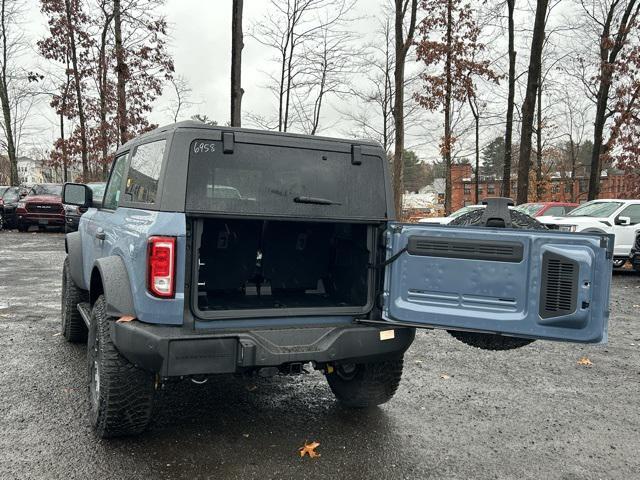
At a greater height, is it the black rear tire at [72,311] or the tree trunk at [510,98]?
the tree trunk at [510,98]

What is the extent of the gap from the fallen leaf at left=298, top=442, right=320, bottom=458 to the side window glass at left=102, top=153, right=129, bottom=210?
2397 mm

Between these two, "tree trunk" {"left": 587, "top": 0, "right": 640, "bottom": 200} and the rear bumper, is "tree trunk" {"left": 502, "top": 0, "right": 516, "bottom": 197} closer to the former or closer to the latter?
"tree trunk" {"left": 587, "top": 0, "right": 640, "bottom": 200}

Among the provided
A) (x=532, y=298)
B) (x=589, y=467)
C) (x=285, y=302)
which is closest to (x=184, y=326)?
(x=285, y=302)

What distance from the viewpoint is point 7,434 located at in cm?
374

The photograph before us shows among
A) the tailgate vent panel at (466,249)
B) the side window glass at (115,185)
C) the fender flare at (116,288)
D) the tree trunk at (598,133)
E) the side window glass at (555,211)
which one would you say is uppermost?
the tree trunk at (598,133)

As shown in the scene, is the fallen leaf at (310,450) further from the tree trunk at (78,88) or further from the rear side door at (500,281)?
the tree trunk at (78,88)

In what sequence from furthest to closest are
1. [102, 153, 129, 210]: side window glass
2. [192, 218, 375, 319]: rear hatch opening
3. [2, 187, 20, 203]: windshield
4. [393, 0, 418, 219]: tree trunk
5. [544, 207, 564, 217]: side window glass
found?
[2, 187, 20, 203]: windshield
[393, 0, 418, 219]: tree trunk
[544, 207, 564, 217]: side window glass
[102, 153, 129, 210]: side window glass
[192, 218, 375, 319]: rear hatch opening

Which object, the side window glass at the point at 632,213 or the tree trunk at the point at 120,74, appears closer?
the side window glass at the point at 632,213

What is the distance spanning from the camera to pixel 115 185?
16.2 feet

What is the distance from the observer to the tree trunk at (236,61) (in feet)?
42.9

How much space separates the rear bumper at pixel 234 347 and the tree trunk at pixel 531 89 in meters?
15.7

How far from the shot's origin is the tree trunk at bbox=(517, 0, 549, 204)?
17031mm

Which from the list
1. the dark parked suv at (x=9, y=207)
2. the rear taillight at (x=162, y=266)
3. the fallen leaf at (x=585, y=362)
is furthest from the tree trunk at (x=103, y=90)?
the rear taillight at (x=162, y=266)

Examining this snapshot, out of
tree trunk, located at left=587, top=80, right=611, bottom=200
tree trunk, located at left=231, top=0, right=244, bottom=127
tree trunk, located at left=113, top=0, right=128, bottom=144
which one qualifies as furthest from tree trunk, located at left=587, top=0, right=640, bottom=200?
tree trunk, located at left=113, top=0, right=128, bottom=144
